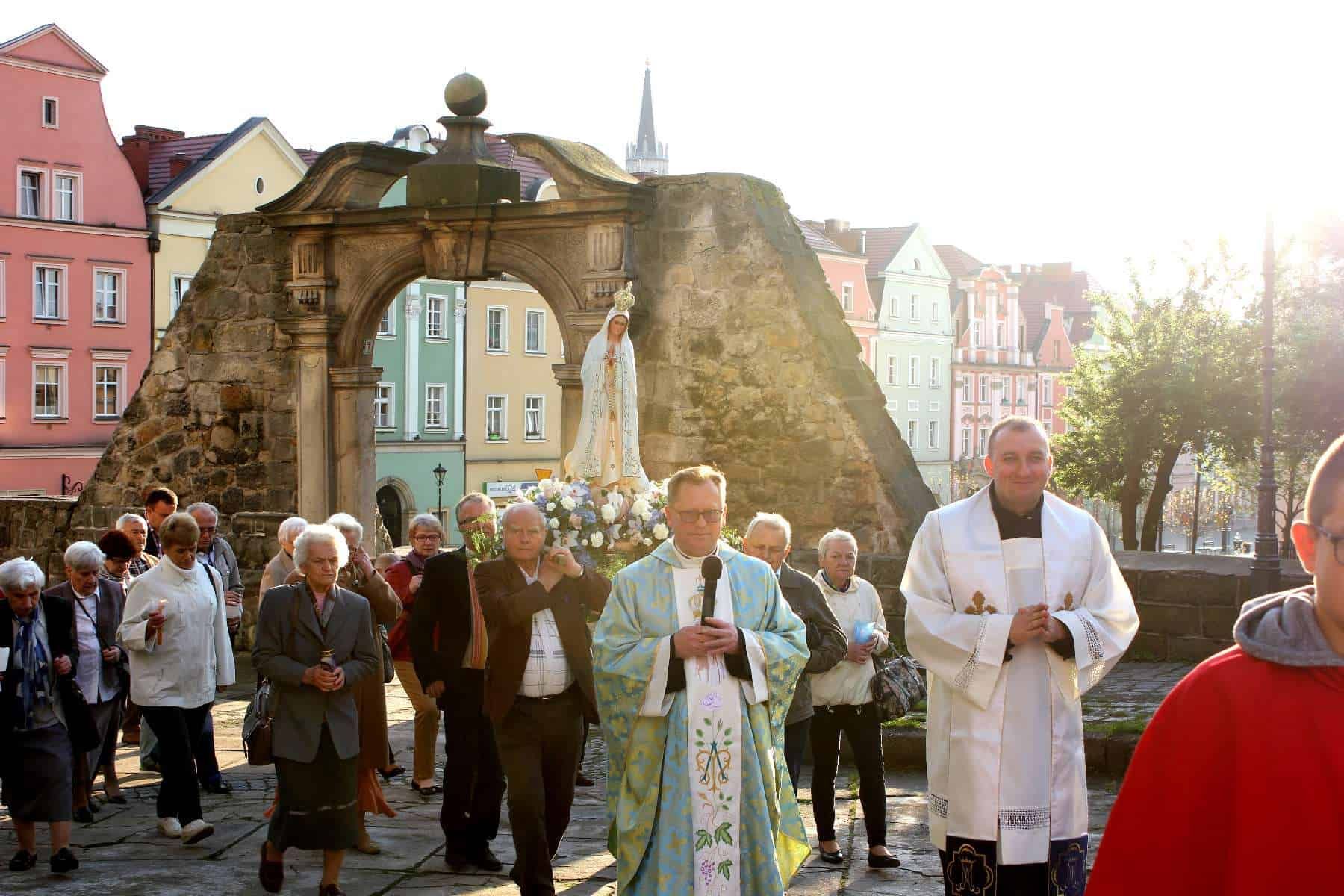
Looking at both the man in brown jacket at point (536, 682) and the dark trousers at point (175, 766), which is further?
the dark trousers at point (175, 766)

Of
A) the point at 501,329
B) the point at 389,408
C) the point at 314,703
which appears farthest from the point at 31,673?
the point at 501,329

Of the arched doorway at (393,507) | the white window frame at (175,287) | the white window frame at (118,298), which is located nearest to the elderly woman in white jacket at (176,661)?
the white window frame at (118,298)

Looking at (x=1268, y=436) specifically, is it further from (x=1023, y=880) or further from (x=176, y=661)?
(x=1023, y=880)

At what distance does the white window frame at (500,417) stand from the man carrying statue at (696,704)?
149ft

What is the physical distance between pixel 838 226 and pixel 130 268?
30260mm

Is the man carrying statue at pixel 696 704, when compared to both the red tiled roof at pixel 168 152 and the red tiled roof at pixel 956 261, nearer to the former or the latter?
the red tiled roof at pixel 168 152

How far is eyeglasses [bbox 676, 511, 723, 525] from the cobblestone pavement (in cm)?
224

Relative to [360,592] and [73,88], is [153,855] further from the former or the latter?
[73,88]

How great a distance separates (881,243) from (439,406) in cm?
2297

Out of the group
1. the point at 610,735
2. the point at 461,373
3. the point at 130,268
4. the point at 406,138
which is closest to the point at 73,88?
the point at 130,268

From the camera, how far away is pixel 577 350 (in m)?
13.3

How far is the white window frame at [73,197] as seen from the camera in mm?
42594

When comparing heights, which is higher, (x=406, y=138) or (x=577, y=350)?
(x=406, y=138)

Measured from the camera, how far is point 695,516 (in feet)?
17.9
